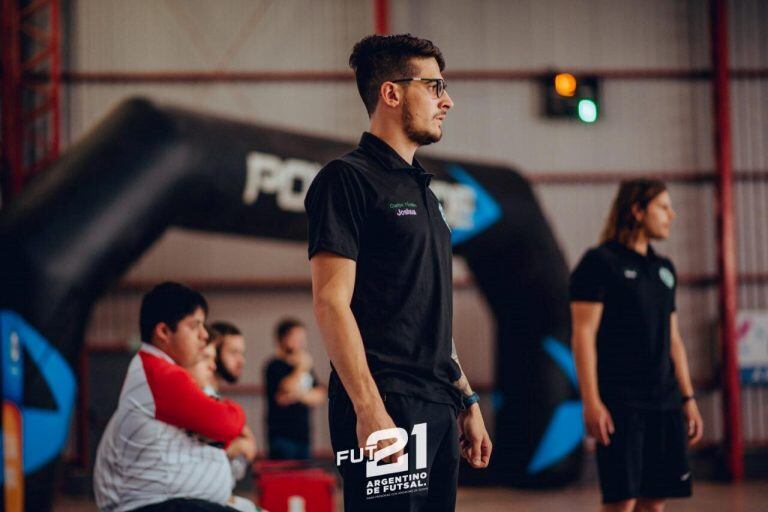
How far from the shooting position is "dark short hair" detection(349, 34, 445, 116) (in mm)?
2270

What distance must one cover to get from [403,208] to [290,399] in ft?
13.7

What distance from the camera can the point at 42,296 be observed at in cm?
612

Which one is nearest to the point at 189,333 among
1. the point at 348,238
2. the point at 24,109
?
the point at 348,238

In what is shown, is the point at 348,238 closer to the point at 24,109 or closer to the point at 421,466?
the point at 421,466

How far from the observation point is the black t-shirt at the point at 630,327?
3.73m

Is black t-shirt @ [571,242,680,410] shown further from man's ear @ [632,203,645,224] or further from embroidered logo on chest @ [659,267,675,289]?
man's ear @ [632,203,645,224]

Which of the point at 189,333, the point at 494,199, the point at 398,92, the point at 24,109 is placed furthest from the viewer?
the point at 24,109

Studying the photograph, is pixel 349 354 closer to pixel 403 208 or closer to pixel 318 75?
pixel 403 208

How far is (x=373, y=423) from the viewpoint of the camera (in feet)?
6.56

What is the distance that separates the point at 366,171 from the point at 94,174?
14.9ft

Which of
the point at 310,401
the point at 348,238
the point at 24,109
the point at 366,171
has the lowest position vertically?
the point at 310,401

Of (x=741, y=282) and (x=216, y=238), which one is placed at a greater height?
(x=216, y=238)

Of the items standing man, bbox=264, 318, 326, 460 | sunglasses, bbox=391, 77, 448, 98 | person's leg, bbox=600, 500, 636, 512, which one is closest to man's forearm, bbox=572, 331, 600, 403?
person's leg, bbox=600, 500, 636, 512

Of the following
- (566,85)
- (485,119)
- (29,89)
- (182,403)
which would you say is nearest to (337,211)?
(182,403)
